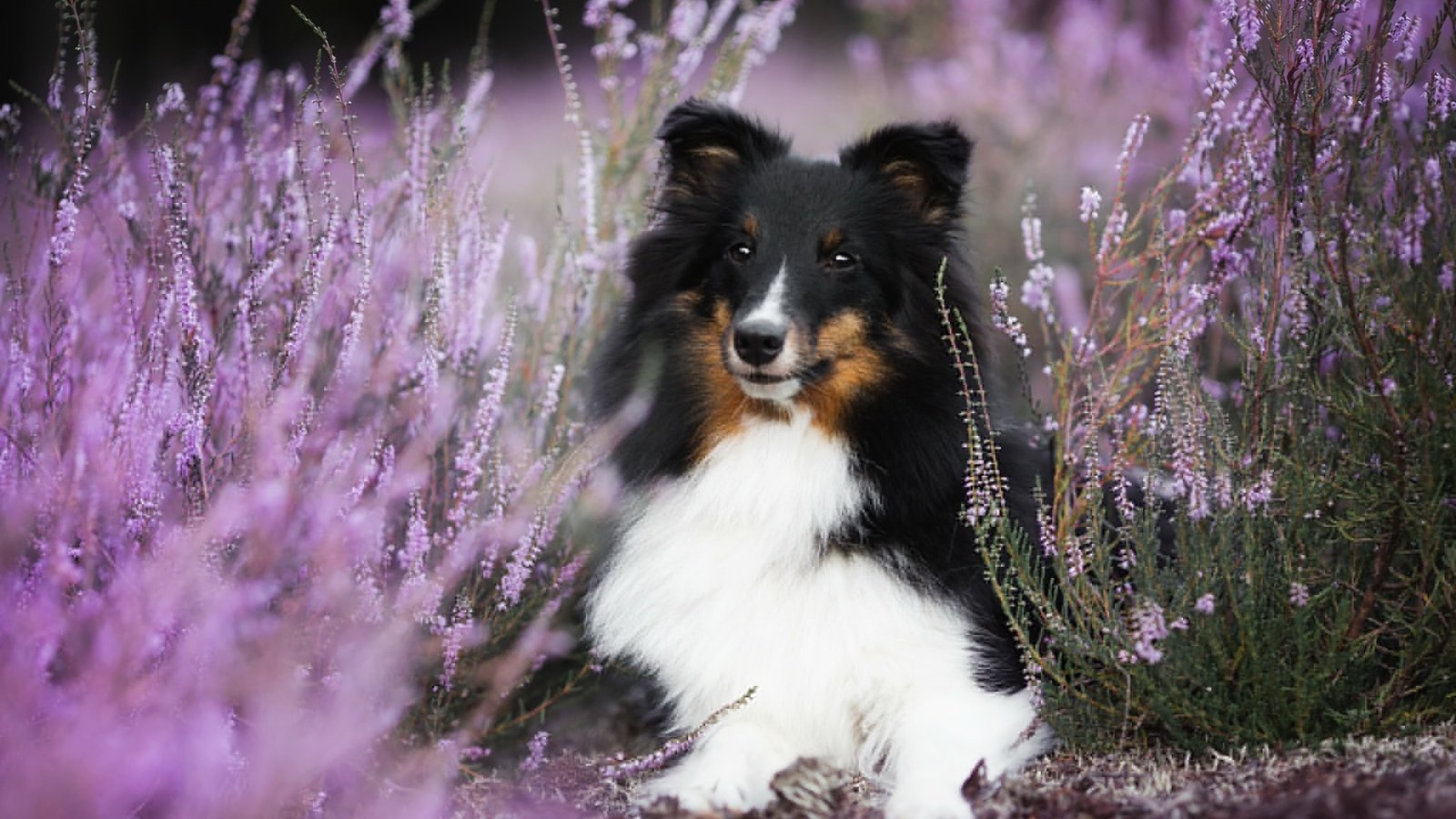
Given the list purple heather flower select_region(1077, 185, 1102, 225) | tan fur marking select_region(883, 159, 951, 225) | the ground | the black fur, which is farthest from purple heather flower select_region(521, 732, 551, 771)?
purple heather flower select_region(1077, 185, 1102, 225)

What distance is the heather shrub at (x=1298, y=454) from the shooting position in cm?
304

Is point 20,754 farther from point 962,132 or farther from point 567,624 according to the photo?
point 962,132

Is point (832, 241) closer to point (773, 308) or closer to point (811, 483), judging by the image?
point (773, 308)

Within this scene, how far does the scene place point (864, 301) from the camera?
3.62 meters

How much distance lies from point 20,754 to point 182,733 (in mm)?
264

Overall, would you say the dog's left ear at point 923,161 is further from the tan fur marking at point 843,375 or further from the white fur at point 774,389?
the white fur at point 774,389

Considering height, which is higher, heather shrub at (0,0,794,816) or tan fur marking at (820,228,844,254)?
tan fur marking at (820,228,844,254)

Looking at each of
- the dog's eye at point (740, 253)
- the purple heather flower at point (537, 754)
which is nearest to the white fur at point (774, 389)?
the dog's eye at point (740, 253)

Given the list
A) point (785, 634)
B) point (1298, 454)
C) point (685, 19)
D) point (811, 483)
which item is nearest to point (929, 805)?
point (785, 634)

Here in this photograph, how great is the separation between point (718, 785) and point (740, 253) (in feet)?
4.68

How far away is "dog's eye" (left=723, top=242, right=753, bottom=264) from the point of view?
369 centimetres

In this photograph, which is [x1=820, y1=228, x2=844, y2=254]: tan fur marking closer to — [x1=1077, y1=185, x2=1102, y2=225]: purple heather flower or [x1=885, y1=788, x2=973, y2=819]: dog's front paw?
[x1=1077, y1=185, x2=1102, y2=225]: purple heather flower

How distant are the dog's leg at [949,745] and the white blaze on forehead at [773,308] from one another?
39.4 inches

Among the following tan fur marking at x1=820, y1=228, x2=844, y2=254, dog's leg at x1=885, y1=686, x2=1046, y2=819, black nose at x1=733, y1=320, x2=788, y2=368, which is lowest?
dog's leg at x1=885, y1=686, x2=1046, y2=819
